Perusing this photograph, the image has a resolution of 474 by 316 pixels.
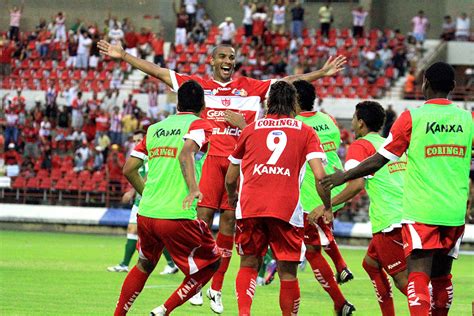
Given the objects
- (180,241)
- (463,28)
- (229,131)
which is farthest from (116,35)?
(180,241)

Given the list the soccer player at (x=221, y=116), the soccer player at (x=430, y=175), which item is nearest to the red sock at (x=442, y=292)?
the soccer player at (x=430, y=175)

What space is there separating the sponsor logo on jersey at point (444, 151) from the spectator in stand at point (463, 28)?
3345 centimetres

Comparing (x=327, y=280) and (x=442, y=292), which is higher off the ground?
(x=442, y=292)

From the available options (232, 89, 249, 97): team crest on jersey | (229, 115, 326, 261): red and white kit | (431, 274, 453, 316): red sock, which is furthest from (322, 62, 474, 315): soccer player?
(232, 89, 249, 97): team crest on jersey

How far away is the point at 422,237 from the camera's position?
32.4 ft

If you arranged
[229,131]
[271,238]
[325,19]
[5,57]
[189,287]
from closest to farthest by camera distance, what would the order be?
[271,238], [189,287], [229,131], [325,19], [5,57]

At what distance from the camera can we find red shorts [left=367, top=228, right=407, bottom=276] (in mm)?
11688

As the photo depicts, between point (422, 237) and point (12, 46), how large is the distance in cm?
3926

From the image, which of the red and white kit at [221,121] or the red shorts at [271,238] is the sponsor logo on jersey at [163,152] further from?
the red and white kit at [221,121]

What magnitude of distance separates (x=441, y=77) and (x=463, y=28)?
1313 inches

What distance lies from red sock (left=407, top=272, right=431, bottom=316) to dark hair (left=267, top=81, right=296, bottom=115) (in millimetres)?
2079

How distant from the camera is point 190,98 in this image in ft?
36.8

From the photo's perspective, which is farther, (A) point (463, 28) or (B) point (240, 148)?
(A) point (463, 28)

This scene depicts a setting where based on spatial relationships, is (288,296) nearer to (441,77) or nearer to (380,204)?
(380,204)
